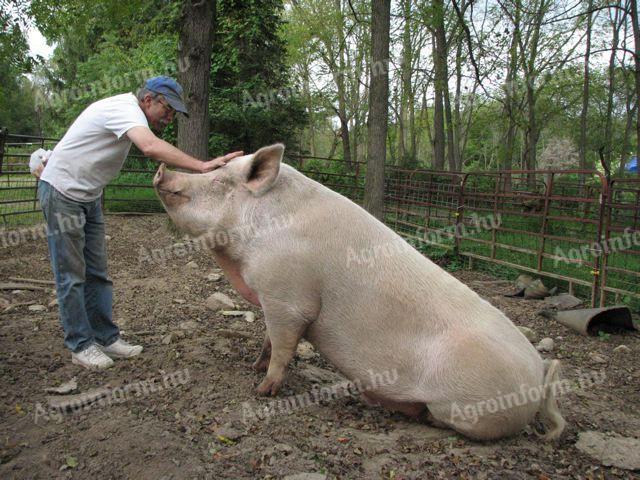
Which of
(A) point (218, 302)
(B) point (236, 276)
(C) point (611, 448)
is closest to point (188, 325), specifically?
(A) point (218, 302)

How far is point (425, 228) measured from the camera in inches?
431

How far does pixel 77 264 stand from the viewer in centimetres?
373

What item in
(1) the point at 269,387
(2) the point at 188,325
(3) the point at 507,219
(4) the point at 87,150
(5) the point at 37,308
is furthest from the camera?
(3) the point at 507,219

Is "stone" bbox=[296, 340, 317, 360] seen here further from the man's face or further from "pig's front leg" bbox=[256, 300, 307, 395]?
the man's face

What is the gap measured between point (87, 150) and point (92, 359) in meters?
1.48

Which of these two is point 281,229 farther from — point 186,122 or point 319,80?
point 319,80

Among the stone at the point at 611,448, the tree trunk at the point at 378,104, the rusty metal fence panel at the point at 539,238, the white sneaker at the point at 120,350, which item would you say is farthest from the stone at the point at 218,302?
the rusty metal fence panel at the point at 539,238

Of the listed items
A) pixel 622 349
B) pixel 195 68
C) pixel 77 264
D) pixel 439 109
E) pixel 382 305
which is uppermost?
pixel 439 109

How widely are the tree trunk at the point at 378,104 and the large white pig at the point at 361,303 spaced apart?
5.23 m

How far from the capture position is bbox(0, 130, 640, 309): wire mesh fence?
7066mm

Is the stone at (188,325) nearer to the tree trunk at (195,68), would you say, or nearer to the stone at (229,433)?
the stone at (229,433)

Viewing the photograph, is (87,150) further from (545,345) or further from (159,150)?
(545,345)

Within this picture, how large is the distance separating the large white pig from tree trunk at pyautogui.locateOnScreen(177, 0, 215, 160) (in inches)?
212

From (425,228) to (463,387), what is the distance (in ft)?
26.8
